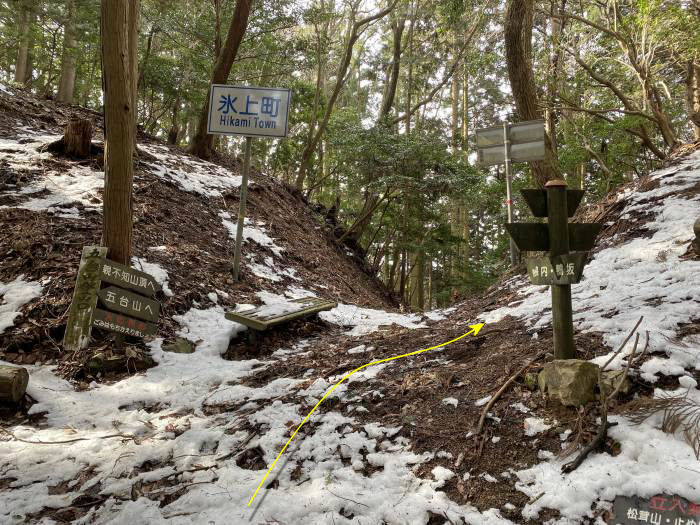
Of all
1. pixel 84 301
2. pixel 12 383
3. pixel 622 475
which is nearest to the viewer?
pixel 622 475

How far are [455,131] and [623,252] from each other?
1245 centimetres

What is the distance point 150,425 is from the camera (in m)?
3.02

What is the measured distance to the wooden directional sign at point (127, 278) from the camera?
3.84 meters

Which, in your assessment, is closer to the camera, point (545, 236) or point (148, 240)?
point (545, 236)

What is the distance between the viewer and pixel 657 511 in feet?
5.86

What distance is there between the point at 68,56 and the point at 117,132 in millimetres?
9882

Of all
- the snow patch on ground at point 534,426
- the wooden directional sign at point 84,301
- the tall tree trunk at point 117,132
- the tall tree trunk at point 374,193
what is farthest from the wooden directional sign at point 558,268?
the tall tree trunk at point 374,193

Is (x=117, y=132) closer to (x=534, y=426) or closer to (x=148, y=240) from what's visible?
(x=148, y=240)

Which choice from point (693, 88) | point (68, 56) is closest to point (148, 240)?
point (68, 56)

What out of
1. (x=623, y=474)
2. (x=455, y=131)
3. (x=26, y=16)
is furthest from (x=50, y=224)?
(x=455, y=131)

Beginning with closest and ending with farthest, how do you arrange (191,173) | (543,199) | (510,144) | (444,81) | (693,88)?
(543,199) < (510,144) < (191,173) < (693,88) < (444,81)

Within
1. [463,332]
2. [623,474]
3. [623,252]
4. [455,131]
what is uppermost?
[455,131]

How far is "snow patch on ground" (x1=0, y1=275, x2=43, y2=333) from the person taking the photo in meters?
3.87

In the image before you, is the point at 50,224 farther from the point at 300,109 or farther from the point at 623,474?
the point at 300,109
